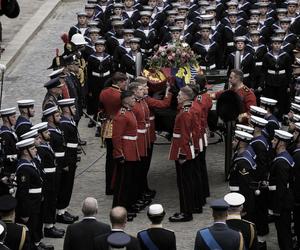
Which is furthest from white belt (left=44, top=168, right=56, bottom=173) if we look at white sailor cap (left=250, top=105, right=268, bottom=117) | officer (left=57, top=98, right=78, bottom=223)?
white sailor cap (left=250, top=105, right=268, bottom=117)

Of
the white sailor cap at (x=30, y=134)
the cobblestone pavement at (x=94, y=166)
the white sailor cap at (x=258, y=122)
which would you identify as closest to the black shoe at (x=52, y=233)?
the cobblestone pavement at (x=94, y=166)

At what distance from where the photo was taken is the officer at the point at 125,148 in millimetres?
19000

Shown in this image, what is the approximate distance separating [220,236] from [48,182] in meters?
4.65

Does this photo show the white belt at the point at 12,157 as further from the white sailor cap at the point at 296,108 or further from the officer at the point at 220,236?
the officer at the point at 220,236

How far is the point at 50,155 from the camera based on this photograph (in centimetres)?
1819

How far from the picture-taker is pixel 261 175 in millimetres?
→ 18188

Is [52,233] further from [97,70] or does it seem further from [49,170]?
[97,70]

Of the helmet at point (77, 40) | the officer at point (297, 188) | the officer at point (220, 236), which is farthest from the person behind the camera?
the helmet at point (77, 40)

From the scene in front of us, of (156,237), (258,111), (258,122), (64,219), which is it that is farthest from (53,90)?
(156,237)

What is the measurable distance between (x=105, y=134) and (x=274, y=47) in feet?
19.4

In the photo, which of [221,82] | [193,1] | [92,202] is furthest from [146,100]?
[193,1]

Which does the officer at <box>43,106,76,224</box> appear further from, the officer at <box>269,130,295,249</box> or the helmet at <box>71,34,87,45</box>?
the helmet at <box>71,34,87,45</box>

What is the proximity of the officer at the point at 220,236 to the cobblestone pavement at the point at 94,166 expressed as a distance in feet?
11.9

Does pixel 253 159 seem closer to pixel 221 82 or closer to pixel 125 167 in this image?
pixel 125 167
